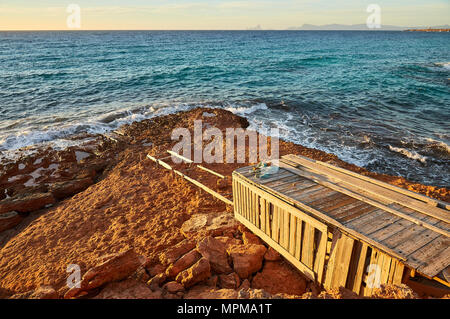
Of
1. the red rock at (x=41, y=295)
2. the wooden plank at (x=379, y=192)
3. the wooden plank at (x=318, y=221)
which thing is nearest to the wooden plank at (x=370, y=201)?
the wooden plank at (x=379, y=192)

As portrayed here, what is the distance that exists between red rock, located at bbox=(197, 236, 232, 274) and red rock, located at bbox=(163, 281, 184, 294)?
2.55 feet

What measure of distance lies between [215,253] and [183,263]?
70 centimetres

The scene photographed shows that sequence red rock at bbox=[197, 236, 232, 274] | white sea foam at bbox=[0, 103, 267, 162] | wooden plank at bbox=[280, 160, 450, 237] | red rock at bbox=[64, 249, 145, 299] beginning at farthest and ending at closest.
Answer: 1. white sea foam at bbox=[0, 103, 267, 162]
2. red rock at bbox=[197, 236, 232, 274]
3. red rock at bbox=[64, 249, 145, 299]
4. wooden plank at bbox=[280, 160, 450, 237]

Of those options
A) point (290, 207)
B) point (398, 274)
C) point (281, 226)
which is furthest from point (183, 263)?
point (398, 274)

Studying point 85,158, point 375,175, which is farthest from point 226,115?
point 375,175

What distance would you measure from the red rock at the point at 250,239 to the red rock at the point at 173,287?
190 centimetres

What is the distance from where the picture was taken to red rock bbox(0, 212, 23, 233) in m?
8.49

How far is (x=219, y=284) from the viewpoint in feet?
16.9

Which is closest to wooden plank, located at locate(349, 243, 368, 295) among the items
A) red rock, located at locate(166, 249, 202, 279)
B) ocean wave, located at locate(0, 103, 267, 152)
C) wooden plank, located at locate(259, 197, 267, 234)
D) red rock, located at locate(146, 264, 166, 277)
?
wooden plank, located at locate(259, 197, 267, 234)

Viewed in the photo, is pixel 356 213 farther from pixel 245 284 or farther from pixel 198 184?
pixel 198 184

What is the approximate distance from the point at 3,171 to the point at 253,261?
39.2ft

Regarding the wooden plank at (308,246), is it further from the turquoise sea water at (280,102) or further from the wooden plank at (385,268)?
the turquoise sea water at (280,102)

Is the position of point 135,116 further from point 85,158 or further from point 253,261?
point 253,261

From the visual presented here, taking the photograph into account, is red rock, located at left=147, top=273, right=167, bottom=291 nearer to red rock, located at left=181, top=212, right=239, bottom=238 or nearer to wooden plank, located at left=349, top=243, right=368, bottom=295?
red rock, located at left=181, top=212, right=239, bottom=238
